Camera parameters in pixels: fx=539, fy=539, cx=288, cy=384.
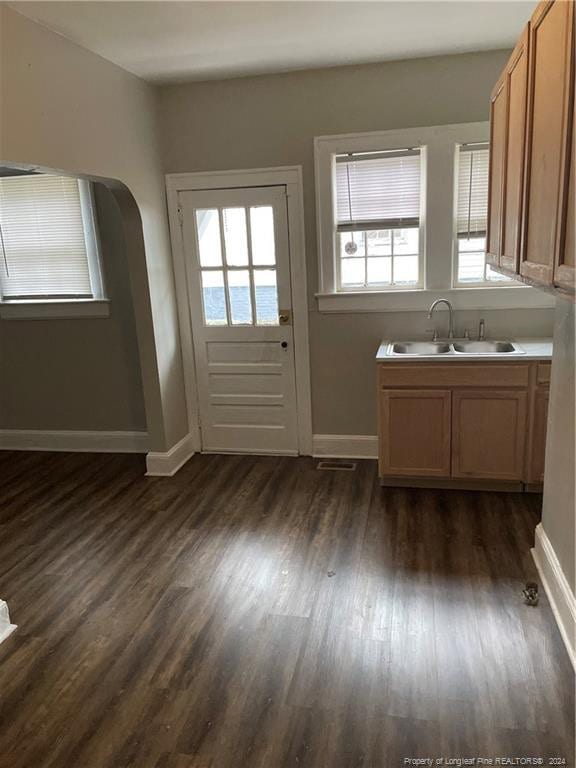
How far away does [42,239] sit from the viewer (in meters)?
4.20

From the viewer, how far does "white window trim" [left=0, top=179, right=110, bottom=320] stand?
4.06 m

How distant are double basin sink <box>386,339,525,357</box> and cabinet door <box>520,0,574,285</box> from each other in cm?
157

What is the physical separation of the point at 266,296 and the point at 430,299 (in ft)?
3.85

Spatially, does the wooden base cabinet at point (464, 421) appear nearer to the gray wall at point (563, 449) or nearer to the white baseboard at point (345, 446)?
the white baseboard at point (345, 446)

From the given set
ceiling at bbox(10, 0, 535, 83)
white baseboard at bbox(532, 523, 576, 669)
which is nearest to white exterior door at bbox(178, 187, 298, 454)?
ceiling at bbox(10, 0, 535, 83)

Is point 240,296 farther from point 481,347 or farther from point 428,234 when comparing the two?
point 481,347

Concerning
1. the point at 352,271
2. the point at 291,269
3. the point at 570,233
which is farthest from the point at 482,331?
the point at 570,233

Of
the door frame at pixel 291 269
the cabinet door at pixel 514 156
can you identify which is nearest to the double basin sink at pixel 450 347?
the door frame at pixel 291 269

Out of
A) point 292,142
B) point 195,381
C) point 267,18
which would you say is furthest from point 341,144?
point 195,381

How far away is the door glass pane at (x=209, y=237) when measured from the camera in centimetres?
394

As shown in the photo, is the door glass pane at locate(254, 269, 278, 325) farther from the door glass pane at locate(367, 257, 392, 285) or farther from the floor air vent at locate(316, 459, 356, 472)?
the floor air vent at locate(316, 459, 356, 472)

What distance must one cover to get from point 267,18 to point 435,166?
142 cm

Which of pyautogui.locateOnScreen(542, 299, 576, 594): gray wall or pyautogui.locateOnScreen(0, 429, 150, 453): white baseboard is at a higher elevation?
pyautogui.locateOnScreen(542, 299, 576, 594): gray wall

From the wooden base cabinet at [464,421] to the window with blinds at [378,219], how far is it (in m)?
0.82
